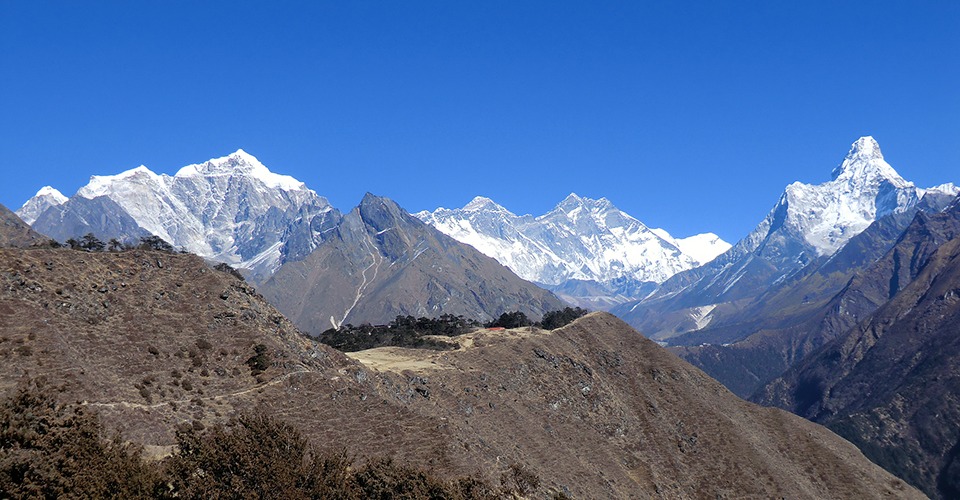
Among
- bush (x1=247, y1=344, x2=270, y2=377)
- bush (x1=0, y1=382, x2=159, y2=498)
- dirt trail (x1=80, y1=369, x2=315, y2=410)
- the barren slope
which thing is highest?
the barren slope

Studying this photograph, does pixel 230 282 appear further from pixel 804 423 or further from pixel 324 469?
pixel 804 423

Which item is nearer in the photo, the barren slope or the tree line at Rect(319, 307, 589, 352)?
the barren slope

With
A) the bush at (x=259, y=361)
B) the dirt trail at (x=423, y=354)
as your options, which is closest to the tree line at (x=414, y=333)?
the dirt trail at (x=423, y=354)

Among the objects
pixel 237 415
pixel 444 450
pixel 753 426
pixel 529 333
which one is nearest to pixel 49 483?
pixel 237 415

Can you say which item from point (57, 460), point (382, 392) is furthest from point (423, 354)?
point (57, 460)

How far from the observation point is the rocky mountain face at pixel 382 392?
69500mm

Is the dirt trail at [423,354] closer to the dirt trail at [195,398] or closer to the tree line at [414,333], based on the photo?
the tree line at [414,333]

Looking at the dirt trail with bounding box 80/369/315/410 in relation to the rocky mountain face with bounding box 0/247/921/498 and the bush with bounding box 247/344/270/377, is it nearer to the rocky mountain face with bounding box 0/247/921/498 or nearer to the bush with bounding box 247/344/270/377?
the rocky mountain face with bounding box 0/247/921/498

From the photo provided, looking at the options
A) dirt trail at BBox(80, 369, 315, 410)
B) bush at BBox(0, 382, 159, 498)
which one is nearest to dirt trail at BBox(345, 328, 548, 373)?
dirt trail at BBox(80, 369, 315, 410)

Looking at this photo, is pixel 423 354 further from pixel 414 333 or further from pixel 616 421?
pixel 616 421

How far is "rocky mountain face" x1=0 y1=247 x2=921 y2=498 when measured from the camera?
69.5 meters

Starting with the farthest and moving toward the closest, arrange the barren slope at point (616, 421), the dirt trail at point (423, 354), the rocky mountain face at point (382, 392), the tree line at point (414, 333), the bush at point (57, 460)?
the tree line at point (414, 333) < the dirt trail at point (423, 354) < the barren slope at point (616, 421) < the rocky mountain face at point (382, 392) < the bush at point (57, 460)

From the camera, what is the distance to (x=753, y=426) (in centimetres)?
14075

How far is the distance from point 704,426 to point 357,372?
71.7 metres
